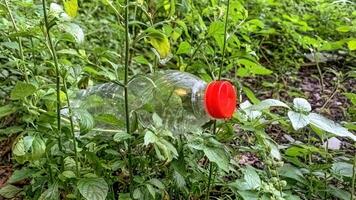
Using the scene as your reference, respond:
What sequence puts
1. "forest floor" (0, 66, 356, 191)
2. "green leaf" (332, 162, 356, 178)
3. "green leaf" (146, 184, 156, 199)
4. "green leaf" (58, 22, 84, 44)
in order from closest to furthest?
"green leaf" (58, 22, 84, 44)
"green leaf" (146, 184, 156, 199)
"green leaf" (332, 162, 356, 178)
"forest floor" (0, 66, 356, 191)

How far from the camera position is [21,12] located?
1.82 meters

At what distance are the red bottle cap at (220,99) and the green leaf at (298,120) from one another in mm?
117

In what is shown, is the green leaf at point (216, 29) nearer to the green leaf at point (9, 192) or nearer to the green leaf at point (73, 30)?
the green leaf at point (73, 30)

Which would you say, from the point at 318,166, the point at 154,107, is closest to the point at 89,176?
the point at 154,107

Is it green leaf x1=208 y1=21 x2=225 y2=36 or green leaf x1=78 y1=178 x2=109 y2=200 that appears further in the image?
green leaf x1=208 y1=21 x2=225 y2=36

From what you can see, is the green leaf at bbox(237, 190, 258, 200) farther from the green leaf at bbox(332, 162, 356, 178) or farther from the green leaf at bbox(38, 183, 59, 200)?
the green leaf at bbox(38, 183, 59, 200)

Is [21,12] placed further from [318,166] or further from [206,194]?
[318,166]

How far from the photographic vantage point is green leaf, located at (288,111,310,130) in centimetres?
105

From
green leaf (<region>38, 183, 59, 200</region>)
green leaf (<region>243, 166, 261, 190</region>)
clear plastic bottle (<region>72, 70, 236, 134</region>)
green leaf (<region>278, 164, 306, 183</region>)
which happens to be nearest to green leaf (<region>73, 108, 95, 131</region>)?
clear plastic bottle (<region>72, 70, 236, 134</region>)

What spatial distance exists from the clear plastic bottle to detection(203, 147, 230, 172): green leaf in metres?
0.07

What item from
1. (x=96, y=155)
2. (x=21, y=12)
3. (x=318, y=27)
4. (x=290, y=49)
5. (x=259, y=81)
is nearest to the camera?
(x=96, y=155)

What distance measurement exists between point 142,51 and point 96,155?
1.35 m

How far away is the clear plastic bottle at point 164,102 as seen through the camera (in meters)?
1.15

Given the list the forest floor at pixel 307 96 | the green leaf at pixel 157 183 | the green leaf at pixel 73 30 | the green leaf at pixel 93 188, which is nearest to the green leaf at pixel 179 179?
the green leaf at pixel 157 183
